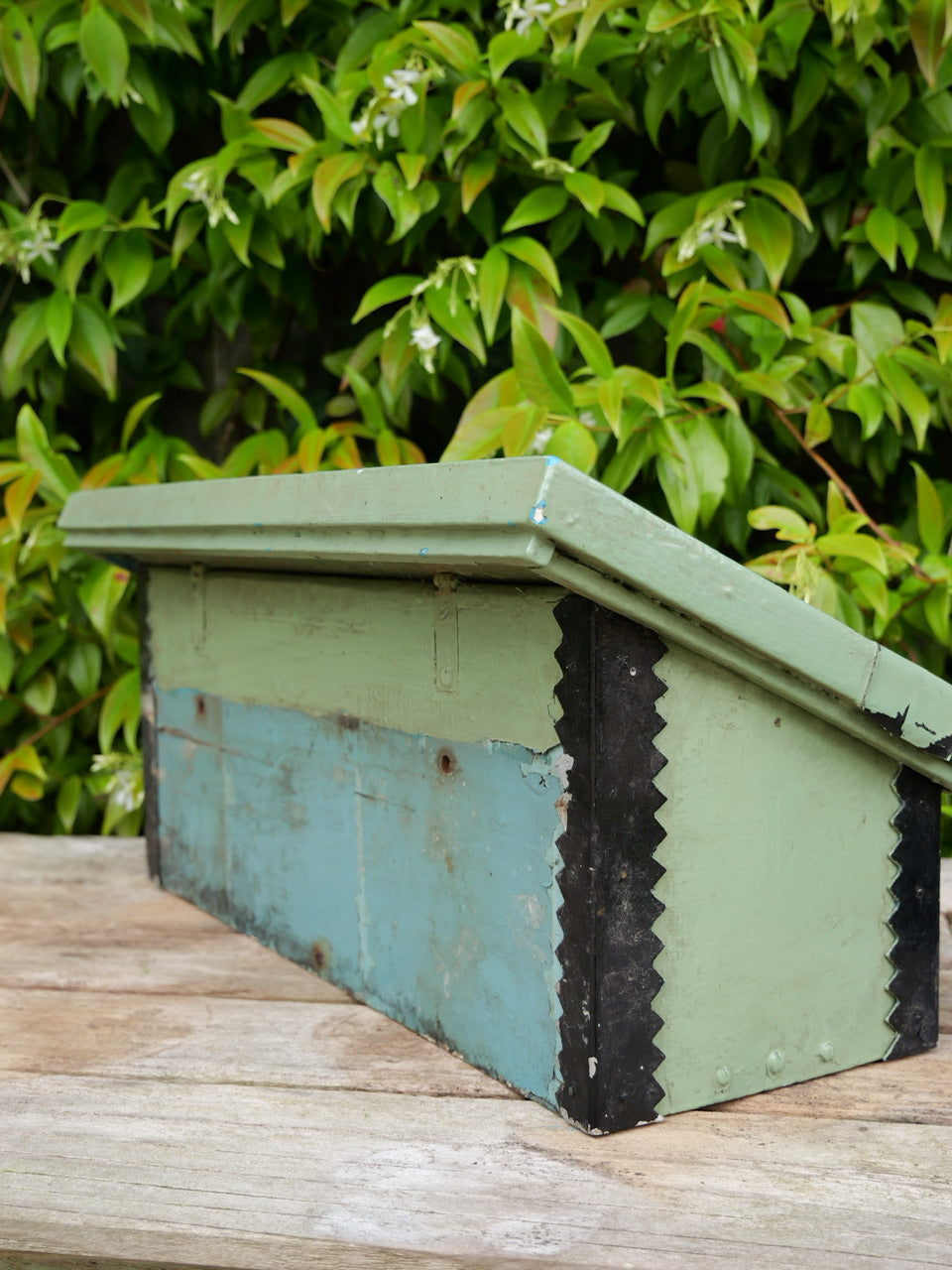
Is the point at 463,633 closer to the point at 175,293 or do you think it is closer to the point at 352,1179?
the point at 352,1179

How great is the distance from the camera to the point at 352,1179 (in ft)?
2.37

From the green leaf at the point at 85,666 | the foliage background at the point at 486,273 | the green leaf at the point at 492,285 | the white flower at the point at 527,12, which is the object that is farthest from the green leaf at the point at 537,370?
the green leaf at the point at 85,666

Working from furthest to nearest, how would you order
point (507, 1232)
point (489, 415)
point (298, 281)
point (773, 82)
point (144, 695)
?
1. point (298, 281)
2. point (773, 82)
3. point (144, 695)
4. point (489, 415)
5. point (507, 1232)

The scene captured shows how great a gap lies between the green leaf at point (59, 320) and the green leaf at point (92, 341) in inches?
0.7

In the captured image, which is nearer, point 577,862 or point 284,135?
point 577,862

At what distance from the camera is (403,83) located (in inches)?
55.0

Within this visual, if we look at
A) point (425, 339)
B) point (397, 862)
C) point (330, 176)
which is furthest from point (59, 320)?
point (397, 862)

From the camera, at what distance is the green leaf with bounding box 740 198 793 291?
1.40m

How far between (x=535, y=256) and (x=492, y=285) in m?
0.06

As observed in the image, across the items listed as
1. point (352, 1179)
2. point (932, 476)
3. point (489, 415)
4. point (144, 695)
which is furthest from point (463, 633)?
point (932, 476)

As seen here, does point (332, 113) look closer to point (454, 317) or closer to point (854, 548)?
point (454, 317)

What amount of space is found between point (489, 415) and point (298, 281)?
0.62 m

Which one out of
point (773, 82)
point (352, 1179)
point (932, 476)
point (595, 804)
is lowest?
point (352, 1179)

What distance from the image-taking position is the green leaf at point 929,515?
1384mm
